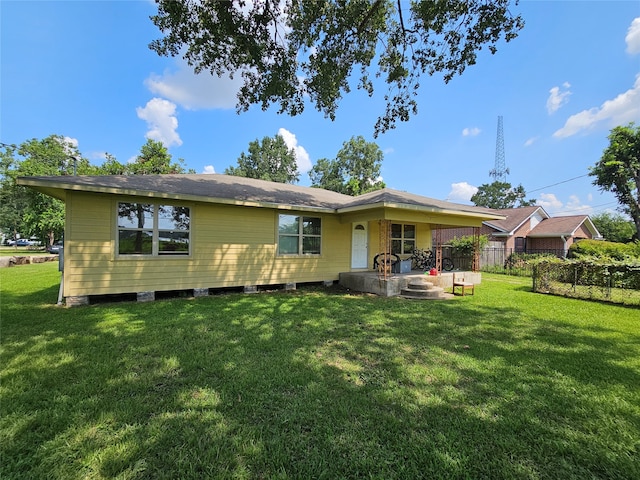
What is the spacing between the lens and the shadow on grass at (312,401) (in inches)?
77.3

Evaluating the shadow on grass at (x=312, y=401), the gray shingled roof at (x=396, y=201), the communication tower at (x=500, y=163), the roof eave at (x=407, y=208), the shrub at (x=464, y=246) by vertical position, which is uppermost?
the communication tower at (x=500, y=163)

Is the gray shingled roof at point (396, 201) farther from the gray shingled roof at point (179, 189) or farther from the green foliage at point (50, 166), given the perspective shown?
the green foliage at point (50, 166)

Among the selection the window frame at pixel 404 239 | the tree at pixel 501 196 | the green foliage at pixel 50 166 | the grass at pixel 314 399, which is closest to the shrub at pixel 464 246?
the window frame at pixel 404 239

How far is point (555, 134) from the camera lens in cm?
1677

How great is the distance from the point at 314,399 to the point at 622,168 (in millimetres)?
33067

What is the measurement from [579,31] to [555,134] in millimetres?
10427

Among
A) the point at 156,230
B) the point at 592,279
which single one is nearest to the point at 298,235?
the point at 156,230

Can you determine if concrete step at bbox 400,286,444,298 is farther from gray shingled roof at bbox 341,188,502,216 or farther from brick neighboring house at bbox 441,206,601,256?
brick neighboring house at bbox 441,206,601,256

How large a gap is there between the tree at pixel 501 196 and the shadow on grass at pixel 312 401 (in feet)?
170

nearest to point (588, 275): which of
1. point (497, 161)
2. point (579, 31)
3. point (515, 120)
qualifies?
point (579, 31)

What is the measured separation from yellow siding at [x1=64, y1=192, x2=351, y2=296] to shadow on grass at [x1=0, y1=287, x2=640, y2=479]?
5.72ft

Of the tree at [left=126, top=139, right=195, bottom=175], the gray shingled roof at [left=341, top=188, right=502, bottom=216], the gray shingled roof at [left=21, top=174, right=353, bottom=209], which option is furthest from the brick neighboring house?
the tree at [left=126, top=139, right=195, bottom=175]

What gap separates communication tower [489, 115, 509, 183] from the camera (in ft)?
127

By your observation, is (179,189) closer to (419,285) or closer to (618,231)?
(419,285)
